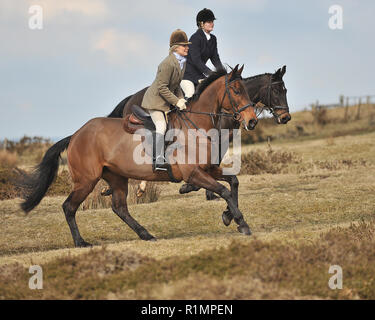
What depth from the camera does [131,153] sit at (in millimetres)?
9656

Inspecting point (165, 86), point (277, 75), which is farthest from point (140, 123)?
point (277, 75)

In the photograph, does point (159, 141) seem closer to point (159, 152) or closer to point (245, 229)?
point (159, 152)

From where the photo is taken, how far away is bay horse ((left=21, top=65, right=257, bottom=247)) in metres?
9.16

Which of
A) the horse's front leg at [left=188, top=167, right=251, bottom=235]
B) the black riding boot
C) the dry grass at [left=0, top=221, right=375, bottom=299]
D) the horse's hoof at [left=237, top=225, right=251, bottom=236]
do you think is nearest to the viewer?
the dry grass at [left=0, top=221, right=375, bottom=299]

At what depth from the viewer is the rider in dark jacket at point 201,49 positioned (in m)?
12.2

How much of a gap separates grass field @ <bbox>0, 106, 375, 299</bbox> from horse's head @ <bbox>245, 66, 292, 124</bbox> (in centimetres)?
237

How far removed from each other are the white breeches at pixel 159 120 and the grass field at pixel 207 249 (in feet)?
5.96

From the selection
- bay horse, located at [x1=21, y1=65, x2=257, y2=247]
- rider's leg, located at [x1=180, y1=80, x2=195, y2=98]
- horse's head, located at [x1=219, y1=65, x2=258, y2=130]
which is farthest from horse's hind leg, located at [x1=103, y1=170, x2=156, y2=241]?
horse's head, located at [x1=219, y1=65, x2=258, y2=130]

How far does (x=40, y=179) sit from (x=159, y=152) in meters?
2.69

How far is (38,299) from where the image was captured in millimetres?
6656

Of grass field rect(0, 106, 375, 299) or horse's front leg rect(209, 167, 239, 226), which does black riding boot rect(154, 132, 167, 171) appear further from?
grass field rect(0, 106, 375, 299)

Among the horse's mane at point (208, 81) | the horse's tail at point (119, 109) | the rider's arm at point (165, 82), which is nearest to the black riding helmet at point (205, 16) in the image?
the horse's tail at point (119, 109)

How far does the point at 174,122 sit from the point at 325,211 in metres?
5.46

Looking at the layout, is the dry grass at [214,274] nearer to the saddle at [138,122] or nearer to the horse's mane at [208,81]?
the saddle at [138,122]
